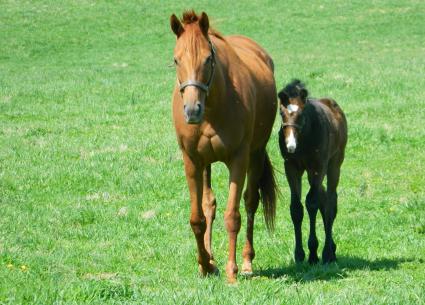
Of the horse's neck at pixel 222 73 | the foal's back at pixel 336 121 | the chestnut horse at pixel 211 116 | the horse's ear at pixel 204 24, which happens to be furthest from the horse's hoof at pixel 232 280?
the foal's back at pixel 336 121

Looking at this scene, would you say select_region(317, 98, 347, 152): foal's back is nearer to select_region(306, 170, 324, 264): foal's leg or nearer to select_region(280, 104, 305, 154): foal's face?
select_region(306, 170, 324, 264): foal's leg

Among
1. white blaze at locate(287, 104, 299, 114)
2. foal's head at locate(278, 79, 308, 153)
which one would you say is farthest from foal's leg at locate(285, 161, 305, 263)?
white blaze at locate(287, 104, 299, 114)

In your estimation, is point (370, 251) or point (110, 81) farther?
point (110, 81)

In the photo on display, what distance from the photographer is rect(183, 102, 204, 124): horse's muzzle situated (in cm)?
688

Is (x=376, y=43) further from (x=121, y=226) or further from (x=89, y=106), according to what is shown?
(x=121, y=226)

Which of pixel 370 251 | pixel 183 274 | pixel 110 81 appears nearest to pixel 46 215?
pixel 183 274

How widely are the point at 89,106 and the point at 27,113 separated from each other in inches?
62.1

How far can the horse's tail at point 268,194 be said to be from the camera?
31.0ft

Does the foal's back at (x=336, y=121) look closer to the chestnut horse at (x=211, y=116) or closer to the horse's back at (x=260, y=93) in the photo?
the horse's back at (x=260, y=93)

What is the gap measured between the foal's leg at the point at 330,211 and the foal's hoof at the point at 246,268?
34.1 inches

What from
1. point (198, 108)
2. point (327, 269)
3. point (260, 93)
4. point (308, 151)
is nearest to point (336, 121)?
point (308, 151)

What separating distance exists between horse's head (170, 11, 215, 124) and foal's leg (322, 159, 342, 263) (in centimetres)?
247

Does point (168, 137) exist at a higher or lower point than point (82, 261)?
lower

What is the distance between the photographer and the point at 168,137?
16188 mm
